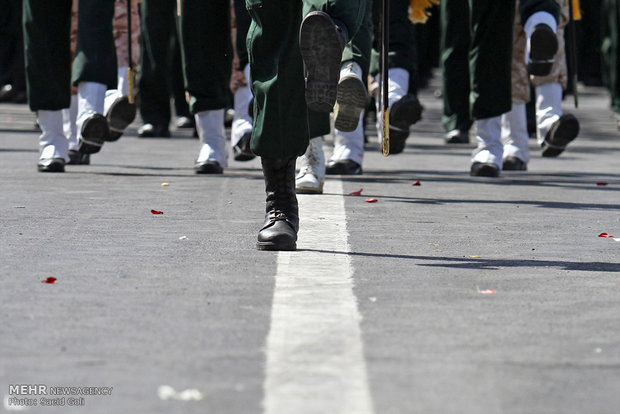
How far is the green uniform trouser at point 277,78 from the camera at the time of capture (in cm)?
527

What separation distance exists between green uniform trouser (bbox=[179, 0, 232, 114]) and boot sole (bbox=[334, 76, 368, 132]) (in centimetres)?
155

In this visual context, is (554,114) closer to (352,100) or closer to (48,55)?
(352,100)

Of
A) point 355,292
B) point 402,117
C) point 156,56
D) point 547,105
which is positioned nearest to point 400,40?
point 402,117

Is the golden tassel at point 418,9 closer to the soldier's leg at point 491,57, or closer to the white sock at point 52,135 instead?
the soldier's leg at point 491,57

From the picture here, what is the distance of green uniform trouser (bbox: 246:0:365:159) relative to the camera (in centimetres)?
527

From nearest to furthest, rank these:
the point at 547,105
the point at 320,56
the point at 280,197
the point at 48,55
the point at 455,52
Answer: the point at 320,56
the point at 280,197
the point at 48,55
the point at 547,105
the point at 455,52

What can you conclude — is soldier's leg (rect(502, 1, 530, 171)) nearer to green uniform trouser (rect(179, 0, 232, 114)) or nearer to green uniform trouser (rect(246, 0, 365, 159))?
green uniform trouser (rect(179, 0, 232, 114))

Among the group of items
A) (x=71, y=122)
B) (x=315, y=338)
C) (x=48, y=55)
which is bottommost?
(x=71, y=122)

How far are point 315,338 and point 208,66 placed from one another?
4.89 metres

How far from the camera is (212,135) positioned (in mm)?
8594

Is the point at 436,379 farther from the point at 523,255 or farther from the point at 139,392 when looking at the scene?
the point at 523,255

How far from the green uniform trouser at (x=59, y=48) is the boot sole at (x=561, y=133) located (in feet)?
8.96

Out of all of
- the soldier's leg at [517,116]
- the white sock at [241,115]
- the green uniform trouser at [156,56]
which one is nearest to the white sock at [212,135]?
the white sock at [241,115]

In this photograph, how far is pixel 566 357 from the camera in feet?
11.4
